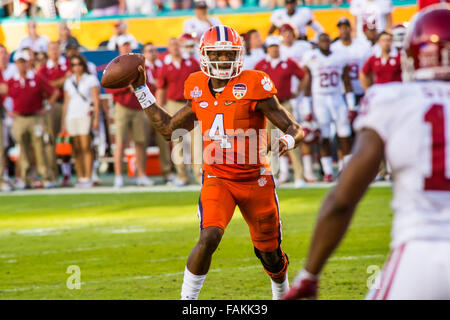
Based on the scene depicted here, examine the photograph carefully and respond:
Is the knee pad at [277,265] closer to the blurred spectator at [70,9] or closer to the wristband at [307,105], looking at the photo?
the wristband at [307,105]

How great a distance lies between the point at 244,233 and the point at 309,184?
11.7 feet

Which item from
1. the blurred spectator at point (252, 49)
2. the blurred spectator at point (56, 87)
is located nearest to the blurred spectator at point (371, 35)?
the blurred spectator at point (252, 49)

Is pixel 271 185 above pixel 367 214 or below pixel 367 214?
above

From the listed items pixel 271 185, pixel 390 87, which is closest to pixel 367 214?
pixel 271 185

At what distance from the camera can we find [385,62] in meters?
11.1

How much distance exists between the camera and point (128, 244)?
7.84 m

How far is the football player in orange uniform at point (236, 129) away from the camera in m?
4.93

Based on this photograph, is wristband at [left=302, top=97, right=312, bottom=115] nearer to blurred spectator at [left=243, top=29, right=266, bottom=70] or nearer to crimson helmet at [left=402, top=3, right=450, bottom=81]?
blurred spectator at [left=243, top=29, right=266, bottom=70]

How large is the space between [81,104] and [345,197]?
1005cm

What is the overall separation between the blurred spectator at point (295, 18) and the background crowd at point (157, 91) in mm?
16

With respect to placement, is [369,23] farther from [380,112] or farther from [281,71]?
[380,112]

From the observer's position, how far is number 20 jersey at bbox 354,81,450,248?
8.17 ft

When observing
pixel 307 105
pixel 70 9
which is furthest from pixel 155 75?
pixel 70 9

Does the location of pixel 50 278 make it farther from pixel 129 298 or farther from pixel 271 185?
pixel 271 185
